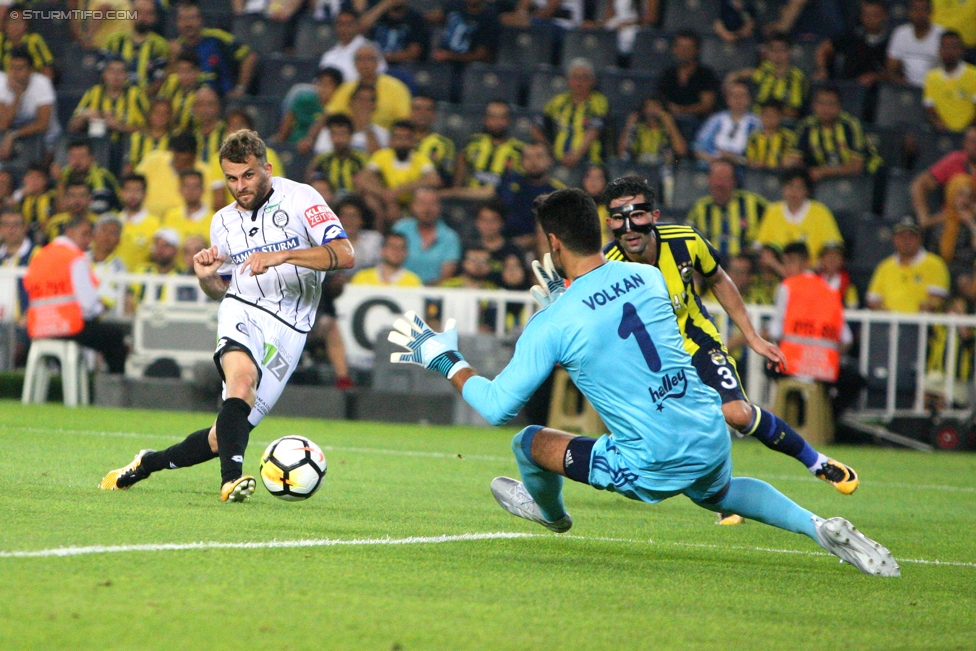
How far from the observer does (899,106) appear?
54.4 feet

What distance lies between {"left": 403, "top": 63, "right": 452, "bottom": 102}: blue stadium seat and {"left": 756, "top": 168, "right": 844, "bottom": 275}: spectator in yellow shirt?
504 centimetres

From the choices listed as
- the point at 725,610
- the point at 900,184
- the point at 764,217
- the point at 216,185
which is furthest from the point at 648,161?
the point at 725,610

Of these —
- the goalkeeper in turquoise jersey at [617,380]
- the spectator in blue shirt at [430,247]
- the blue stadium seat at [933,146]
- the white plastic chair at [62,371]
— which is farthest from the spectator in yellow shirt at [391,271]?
the goalkeeper in turquoise jersey at [617,380]

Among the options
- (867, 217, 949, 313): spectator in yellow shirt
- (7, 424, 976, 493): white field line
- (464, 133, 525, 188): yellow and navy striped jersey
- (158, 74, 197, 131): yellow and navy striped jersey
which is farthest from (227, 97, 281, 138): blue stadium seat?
(867, 217, 949, 313): spectator in yellow shirt

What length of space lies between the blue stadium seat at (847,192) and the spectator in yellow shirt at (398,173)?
15.0 feet

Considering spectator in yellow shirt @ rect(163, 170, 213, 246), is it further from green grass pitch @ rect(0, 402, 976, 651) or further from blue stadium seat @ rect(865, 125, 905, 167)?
blue stadium seat @ rect(865, 125, 905, 167)

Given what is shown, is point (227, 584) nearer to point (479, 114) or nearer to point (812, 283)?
point (812, 283)

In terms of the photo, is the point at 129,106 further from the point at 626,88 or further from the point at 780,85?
the point at 780,85

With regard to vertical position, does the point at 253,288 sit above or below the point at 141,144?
below

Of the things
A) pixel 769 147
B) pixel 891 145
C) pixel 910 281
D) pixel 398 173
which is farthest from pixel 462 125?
pixel 910 281

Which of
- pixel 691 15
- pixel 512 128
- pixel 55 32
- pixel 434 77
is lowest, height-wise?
pixel 512 128

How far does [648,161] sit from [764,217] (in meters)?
1.71

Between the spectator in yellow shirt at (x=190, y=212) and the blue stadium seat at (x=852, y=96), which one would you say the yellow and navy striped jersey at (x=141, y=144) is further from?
the blue stadium seat at (x=852, y=96)

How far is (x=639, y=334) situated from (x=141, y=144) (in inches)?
511
